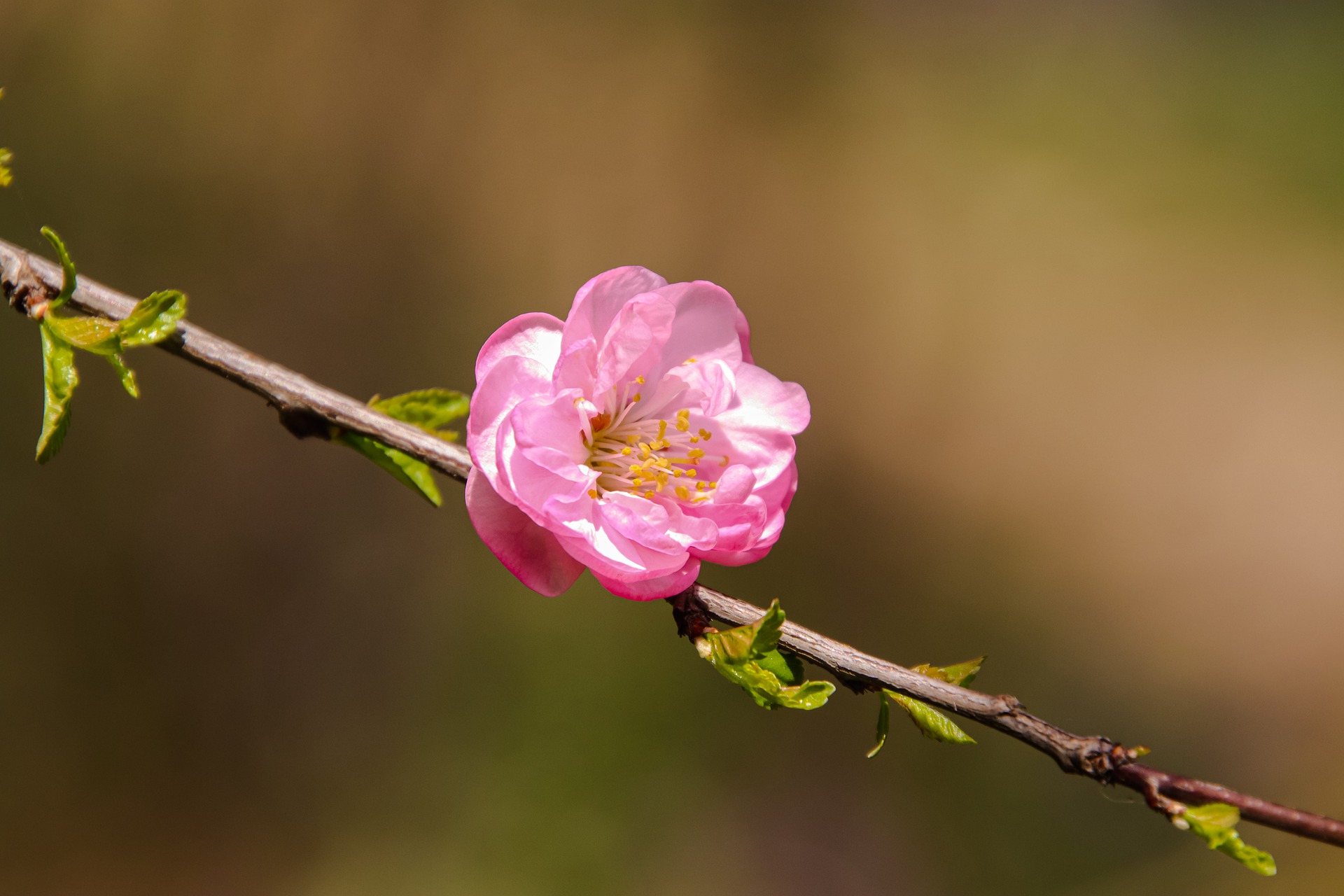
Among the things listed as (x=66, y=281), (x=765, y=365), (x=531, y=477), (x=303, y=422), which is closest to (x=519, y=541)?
(x=531, y=477)

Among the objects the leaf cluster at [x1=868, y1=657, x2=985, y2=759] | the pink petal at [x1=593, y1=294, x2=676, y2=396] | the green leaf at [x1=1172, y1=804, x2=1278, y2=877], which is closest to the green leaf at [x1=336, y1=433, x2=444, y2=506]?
the pink petal at [x1=593, y1=294, x2=676, y2=396]

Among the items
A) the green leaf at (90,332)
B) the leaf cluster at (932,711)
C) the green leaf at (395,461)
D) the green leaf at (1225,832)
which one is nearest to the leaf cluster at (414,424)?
the green leaf at (395,461)

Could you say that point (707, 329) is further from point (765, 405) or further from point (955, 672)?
point (955, 672)

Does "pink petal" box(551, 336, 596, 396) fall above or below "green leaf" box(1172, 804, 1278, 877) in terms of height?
above

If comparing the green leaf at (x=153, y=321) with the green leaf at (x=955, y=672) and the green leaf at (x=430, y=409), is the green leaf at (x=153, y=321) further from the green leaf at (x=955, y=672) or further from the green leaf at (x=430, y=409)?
the green leaf at (x=955, y=672)

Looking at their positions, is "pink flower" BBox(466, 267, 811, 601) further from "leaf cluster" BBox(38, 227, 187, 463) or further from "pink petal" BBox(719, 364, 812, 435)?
"leaf cluster" BBox(38, 227, 187, 463)

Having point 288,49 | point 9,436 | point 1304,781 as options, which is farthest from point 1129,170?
point 9,436
